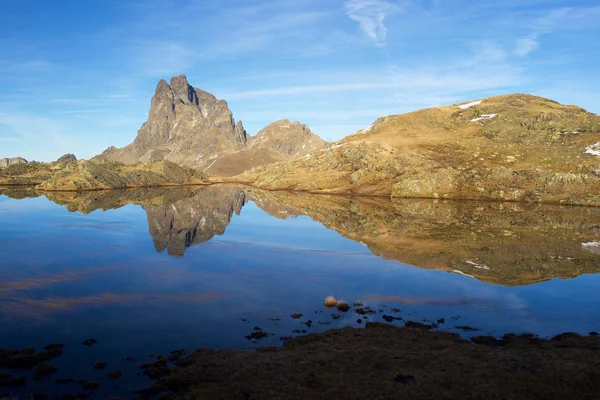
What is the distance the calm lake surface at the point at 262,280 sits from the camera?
1262 inches

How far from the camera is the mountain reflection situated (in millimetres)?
56688

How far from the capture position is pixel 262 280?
162 feet

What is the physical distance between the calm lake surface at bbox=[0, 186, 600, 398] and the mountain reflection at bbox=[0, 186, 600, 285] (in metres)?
0.43

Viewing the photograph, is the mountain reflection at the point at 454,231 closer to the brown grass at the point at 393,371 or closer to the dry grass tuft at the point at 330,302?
the dry grass tuft at the point at 330,302

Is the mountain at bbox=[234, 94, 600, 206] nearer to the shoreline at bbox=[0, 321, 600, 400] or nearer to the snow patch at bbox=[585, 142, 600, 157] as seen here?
the snow patch at bbox=[585, 142, 600, 157]

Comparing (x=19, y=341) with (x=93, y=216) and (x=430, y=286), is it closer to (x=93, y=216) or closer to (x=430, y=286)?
(x=430, y=286)

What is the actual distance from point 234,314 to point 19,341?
55.1 feet

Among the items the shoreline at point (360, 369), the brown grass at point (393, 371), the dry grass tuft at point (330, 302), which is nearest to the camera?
the brown grass at point (393, 371)

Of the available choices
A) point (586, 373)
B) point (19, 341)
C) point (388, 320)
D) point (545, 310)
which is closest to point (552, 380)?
point (586, 373)

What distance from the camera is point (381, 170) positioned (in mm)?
189375

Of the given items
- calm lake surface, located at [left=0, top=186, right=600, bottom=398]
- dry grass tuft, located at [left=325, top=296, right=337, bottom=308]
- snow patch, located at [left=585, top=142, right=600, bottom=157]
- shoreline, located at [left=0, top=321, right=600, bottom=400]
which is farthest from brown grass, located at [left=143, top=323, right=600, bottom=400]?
snow patch, located at [left=585, top=142, right=600, bottom=157]

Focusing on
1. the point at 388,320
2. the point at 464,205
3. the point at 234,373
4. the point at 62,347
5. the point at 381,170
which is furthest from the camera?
the point at 381,170

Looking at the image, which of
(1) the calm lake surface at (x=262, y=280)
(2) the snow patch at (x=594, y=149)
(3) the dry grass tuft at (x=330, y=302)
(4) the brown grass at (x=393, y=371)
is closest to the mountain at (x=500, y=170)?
(2) the snow patch at (x=594, y=149)

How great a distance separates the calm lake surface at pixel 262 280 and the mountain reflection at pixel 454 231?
1.42ft
